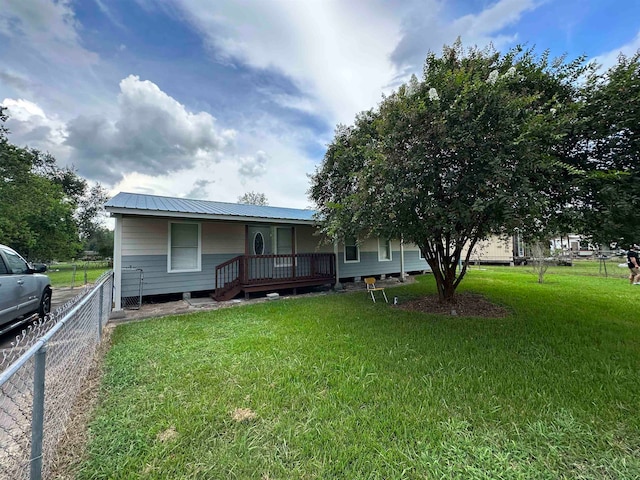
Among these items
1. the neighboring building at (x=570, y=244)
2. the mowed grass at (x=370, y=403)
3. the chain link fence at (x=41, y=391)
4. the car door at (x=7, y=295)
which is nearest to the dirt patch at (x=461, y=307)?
the mowed grass at (x=370, y=403)

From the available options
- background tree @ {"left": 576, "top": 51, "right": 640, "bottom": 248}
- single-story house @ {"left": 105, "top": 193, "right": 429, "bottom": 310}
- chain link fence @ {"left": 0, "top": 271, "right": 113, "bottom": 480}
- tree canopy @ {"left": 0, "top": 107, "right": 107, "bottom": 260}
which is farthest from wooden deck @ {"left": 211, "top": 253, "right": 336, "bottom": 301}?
tree canopy @ {"left": 0, "top": 107, "right": 107, "bottom": 260}

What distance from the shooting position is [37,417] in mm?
1697

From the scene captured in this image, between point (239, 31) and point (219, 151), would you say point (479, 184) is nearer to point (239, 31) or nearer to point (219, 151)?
point (239, 31)

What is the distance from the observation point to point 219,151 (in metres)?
15.4

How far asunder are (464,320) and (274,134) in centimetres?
1003

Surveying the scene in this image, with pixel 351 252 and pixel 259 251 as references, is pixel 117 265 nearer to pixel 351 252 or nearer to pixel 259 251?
pixel 259 251

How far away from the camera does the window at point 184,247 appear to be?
8.15 metres

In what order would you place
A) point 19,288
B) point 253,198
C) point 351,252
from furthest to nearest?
point 253,198 → point 351,252 → point 19,288

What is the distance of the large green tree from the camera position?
153 inches

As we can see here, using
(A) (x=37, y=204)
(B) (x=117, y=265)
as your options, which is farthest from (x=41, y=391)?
(A) (x=37, y=204)

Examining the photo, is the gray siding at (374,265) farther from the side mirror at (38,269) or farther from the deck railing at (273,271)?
the side mirror at (38,269)

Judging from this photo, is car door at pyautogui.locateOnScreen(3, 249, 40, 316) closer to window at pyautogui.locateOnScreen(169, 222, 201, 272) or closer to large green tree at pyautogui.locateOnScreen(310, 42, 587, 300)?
window at pyautogui.locateOnScreen(169, 222, 201, 272)

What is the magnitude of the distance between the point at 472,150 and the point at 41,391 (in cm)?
523

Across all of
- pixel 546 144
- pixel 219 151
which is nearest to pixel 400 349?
pixel 546 144
